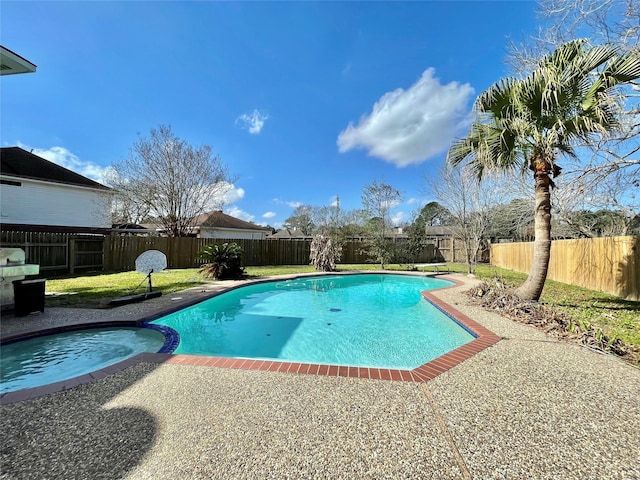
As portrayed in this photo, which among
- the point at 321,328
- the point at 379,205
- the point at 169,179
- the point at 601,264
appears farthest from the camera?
the point at 379,205

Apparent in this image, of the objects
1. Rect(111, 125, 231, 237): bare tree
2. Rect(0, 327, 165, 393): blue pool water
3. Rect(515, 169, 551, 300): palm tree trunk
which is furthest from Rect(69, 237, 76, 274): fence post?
Rect(515, 169, 551, 300): palm tree trunk

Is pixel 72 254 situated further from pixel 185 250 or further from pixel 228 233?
pixel 228 233

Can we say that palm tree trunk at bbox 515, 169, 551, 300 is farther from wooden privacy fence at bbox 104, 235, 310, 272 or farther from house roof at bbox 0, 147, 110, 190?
house roof at bbox 0, 147, 110, 190

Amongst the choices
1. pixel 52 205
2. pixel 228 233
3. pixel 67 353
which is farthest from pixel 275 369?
pixel 228 233

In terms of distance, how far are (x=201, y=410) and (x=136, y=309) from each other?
17.1 ft

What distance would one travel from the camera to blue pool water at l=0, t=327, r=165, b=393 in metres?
3.97

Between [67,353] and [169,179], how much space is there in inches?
620

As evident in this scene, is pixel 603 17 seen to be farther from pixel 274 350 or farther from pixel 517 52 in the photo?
pixel 274 350

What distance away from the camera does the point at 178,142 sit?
717 inches

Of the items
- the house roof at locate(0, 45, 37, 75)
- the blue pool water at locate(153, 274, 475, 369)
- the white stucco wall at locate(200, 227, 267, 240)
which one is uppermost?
the house roof at locate(0, 45, 37, 75)

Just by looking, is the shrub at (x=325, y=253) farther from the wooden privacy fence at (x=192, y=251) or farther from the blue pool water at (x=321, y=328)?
the blue pool water at (x=321, y=328)

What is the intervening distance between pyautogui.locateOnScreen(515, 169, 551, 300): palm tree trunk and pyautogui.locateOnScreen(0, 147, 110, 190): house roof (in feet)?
70.6

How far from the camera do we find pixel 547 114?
21.2 feet

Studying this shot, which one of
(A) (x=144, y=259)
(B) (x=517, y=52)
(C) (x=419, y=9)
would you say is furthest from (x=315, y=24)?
(A) (x=144, y=259)
